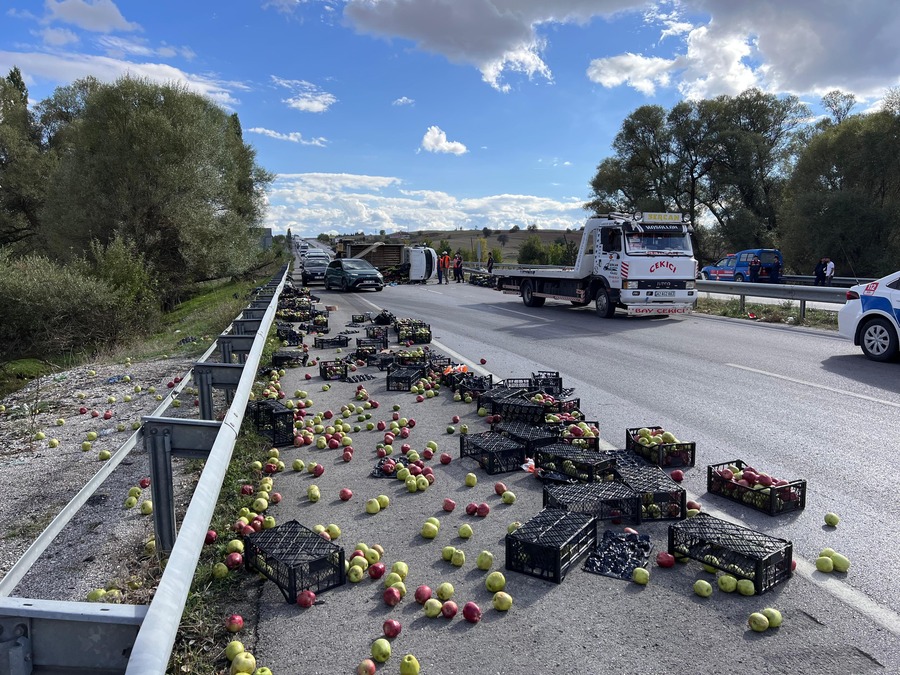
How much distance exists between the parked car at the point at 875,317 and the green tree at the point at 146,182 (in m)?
25.1

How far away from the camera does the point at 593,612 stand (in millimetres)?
3479

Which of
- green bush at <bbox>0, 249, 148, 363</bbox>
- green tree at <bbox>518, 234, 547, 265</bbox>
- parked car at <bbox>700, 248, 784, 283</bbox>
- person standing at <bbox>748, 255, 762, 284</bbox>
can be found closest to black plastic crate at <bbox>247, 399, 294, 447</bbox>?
green bush at <bbox>0, 249, 148, 363</bbox>

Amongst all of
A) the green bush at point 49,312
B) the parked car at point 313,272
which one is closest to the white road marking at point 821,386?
the green bush at point 49,312

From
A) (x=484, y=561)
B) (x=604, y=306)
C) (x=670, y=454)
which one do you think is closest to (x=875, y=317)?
(x=670, y=454)

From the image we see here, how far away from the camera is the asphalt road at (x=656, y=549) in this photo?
3.11 meters

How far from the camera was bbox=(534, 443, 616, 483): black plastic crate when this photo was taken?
521cm

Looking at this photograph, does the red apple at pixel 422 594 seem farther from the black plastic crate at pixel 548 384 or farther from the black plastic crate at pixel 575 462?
the black plastic crate at pixel 548 384

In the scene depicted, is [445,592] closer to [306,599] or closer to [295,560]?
[306,599]

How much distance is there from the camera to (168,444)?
150 inches

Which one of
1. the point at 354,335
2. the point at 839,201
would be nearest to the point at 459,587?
the point at 354,335

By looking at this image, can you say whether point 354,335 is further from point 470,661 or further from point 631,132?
point 631,132

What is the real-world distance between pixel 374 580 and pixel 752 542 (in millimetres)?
2384

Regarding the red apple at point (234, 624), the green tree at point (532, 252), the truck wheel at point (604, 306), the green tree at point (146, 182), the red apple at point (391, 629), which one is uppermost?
the green tree at point (146, 182)

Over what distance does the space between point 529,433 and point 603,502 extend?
1.80 m
